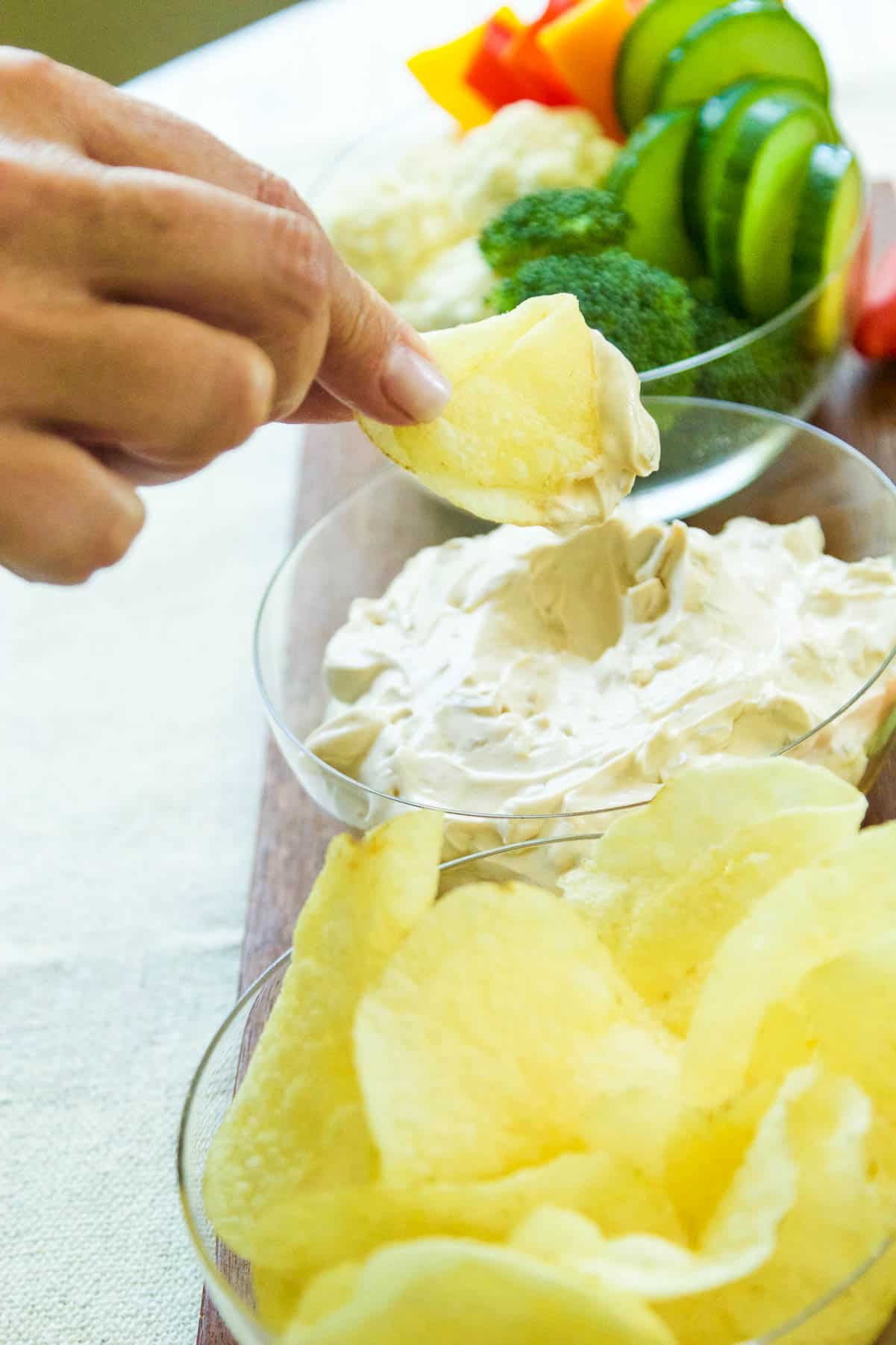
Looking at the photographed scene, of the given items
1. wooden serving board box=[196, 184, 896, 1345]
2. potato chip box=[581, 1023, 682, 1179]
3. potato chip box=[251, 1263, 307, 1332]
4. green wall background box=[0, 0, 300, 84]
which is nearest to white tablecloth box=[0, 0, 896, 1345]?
wooden serving board box=[196, 184, 896, 1345]

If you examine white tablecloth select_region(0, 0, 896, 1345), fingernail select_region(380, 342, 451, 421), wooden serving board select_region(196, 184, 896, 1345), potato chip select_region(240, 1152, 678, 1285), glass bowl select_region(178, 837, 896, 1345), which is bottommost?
white tablecloth select_region(0, 0, 896, 1345)

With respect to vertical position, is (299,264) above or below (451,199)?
above

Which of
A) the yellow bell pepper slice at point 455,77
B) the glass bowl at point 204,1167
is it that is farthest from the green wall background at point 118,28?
the glass bowl at point 204,1167

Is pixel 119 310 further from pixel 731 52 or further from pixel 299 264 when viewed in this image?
pixel 731 52

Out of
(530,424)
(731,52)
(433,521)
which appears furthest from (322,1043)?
(731,52)

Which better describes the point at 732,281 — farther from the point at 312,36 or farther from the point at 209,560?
the point at 312,36

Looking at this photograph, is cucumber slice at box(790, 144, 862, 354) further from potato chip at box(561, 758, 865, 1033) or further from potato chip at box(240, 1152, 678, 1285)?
potato chip at box(240, 1152, 678, 1285)
